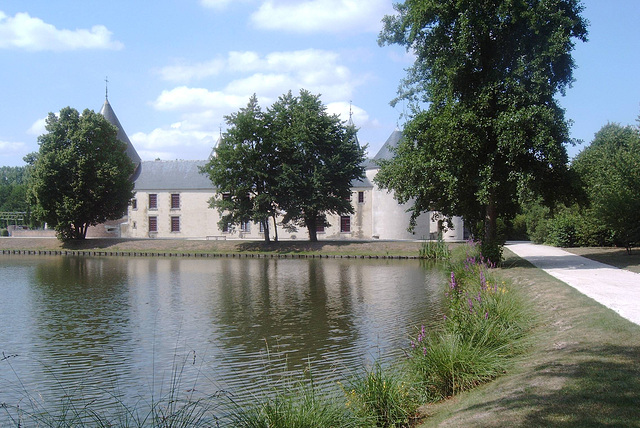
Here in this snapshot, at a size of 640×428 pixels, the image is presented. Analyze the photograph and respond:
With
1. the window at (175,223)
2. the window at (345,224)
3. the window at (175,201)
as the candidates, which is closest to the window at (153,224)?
the window at (175,223)

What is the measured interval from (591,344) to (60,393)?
657cm

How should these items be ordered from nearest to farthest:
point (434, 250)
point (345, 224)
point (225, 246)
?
point (434, 250) → point (225, 246) → point (345, 224)

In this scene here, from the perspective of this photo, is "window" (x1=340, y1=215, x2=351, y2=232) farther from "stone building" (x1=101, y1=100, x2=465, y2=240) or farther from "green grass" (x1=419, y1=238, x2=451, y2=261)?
"green grass" (x1=419, y1=238, x2=451, y2=261)

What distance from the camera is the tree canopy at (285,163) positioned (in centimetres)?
3491

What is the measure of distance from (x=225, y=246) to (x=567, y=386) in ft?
106

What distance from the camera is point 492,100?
1667 cm

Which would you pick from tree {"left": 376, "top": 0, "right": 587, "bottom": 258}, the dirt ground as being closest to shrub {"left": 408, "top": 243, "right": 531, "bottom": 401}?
tree {"left": 376, "top": 0, "right": 587, "bottom": 258}

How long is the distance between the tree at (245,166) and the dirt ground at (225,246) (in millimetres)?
1950

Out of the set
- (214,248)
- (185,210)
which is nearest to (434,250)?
(214,248)

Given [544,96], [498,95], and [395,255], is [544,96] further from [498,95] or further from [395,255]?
[395,255]

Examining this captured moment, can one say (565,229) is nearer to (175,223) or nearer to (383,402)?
(383,402)

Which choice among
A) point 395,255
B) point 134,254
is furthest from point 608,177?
point 134,254

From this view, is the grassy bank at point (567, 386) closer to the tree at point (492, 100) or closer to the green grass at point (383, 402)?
the green grass at point (383, 402)

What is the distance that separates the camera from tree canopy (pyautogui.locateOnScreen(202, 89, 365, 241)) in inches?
1374
